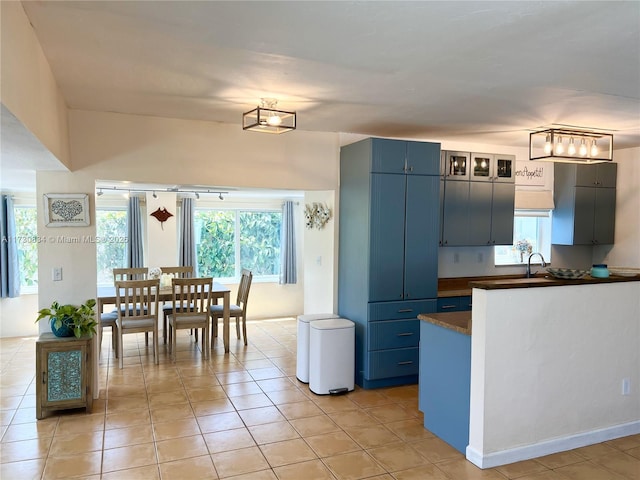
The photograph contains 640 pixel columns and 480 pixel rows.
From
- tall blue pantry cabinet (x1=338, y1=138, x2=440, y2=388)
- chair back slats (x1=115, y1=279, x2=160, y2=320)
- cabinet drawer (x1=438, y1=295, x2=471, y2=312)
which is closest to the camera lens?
tall blue pantry cabinet (x1=338, y1=138, x2=440, y2=388)

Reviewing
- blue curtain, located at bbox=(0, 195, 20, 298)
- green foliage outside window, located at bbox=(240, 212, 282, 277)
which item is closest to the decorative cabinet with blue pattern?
blue curtain, located at bbox=(0, 195, 20, 298)

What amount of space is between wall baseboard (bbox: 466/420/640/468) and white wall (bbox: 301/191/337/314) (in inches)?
89.6

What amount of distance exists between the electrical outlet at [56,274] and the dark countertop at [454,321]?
3037 millimetres

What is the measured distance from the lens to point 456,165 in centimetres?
517

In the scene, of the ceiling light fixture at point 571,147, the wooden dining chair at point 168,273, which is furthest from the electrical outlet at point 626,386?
the wooden dining chair at point 168,273

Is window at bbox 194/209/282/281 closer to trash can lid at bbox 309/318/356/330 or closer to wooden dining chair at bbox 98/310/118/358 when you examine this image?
wooden dining chair at bbox 98/310/118/358

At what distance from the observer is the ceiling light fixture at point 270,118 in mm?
3471

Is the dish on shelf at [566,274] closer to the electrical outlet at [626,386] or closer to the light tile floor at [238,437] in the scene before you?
the electrical outlet at [626,386]

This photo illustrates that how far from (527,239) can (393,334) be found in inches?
105

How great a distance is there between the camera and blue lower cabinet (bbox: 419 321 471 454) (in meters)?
3.18

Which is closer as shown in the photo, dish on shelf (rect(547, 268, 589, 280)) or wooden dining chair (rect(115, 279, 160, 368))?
dish on shelf (rect(547, 268, 589, 280))

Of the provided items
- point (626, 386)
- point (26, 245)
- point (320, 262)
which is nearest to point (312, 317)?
point (320, 262)

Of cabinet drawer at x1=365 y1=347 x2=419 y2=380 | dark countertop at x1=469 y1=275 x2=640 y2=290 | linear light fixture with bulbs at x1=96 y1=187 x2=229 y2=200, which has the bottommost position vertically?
cabinet drawer at x1=365 y1=347 x2=419 y2=380

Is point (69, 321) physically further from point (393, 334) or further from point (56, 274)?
point (393, 334)
